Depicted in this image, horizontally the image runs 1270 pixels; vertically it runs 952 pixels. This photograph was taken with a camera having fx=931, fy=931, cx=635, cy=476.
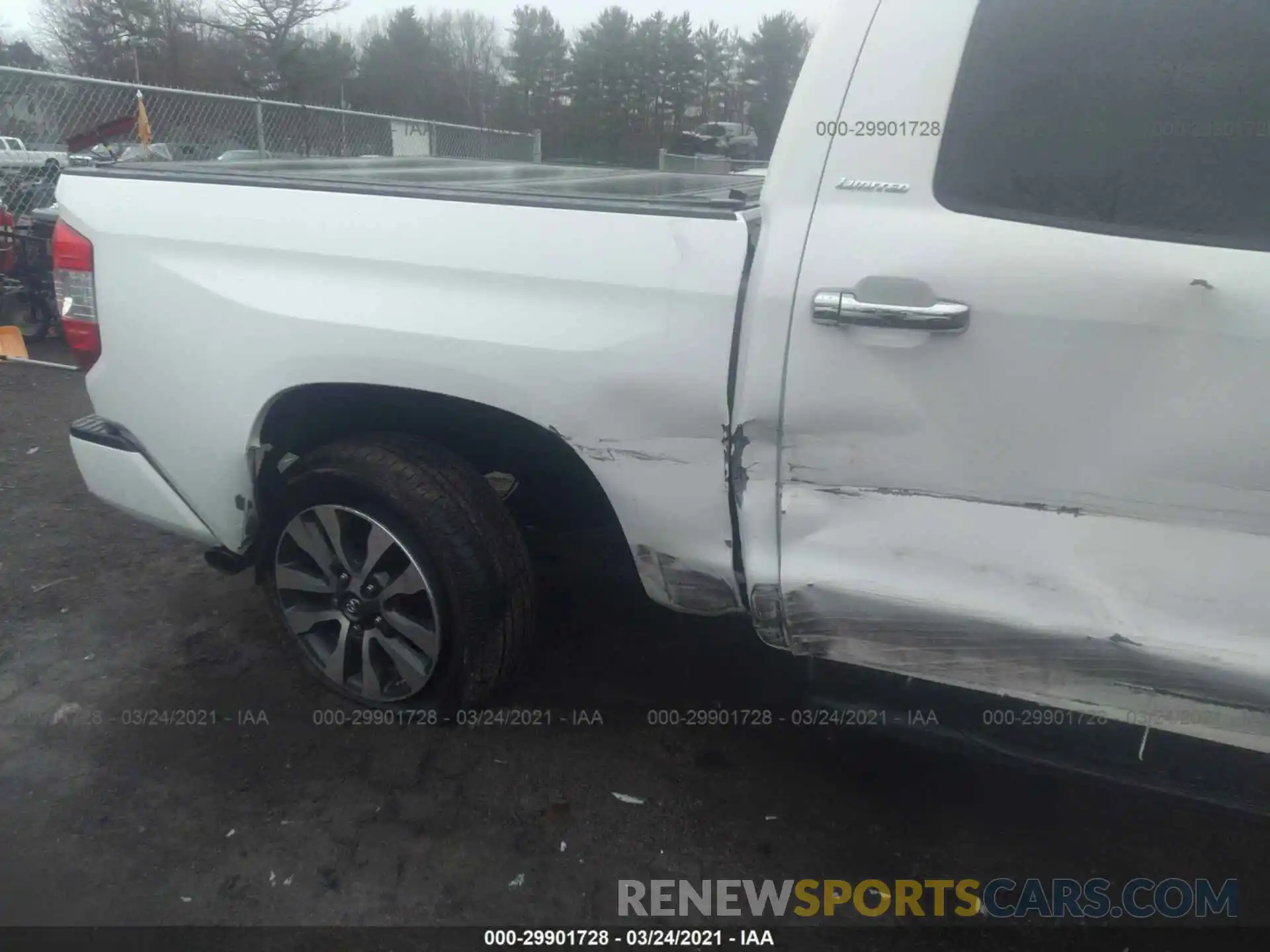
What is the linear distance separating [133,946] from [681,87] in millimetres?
5336

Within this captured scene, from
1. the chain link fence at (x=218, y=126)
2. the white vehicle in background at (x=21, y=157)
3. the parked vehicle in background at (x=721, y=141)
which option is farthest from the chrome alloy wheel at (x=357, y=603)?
the white vehicle in background at (x=21, y=157)

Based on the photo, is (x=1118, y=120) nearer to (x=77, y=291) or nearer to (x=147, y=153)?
(x=77, y=291)

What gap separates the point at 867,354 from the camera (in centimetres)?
184

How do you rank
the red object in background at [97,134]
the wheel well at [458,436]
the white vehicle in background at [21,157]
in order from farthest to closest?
1. the white vehicle in background at [21,157]
2. the red object in background at [97,134]
3. the wheel well at [458,436]

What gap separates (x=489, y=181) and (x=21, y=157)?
7128mm

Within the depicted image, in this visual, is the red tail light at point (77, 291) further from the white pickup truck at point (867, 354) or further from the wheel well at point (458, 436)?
the wheel well at point (458, 436)

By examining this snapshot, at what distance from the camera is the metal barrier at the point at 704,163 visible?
4955 mm

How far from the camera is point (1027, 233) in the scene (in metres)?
1.75

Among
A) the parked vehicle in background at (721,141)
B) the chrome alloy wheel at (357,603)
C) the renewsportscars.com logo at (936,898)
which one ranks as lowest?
the renewsportscars.com logo at (936,898)

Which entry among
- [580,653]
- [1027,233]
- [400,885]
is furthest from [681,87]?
[400,885]

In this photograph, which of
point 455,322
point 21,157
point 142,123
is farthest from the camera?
point 142,123

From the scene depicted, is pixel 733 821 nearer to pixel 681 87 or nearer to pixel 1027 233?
pixel 1027 233

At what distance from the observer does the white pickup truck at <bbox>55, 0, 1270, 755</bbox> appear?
169 cm

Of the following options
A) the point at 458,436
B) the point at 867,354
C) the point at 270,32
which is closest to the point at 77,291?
the point at 458,436
